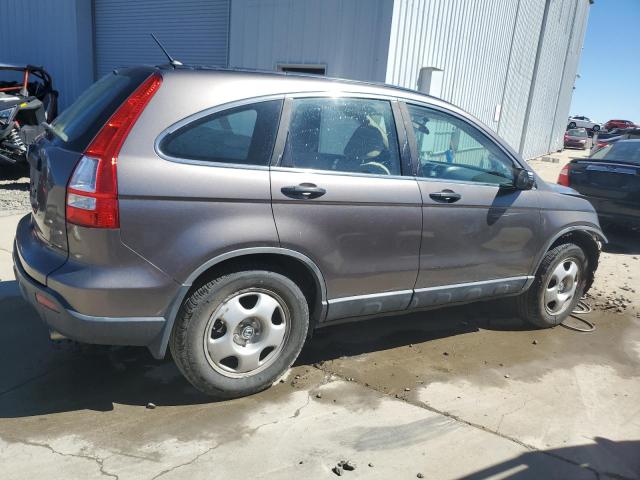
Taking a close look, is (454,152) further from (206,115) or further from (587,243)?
(206,115)

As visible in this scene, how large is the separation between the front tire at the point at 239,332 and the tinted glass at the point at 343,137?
742mm

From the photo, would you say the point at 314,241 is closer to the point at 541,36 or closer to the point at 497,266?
the point at 497,266

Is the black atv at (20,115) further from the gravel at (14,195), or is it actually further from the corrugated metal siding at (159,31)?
the corrugated metal siding at (159,31)

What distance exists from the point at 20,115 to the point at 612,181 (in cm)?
924

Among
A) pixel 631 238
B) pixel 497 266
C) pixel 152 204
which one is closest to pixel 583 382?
pixel 497 266

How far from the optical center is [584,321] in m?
5.11

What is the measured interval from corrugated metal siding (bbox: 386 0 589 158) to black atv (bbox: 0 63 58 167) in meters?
5.70

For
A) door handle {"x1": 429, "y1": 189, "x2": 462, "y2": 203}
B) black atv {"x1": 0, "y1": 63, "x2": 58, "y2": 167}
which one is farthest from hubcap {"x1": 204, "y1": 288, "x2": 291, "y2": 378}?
black atv {"x1": 0, "y1": 63, "x2": 58, "y2": 167}

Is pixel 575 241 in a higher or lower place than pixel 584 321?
higher

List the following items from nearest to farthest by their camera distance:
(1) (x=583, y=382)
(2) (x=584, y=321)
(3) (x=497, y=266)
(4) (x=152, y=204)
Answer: (4) (x=152, y=204), (1) (x=583, y=382), (3) (x=497, y=266), (2) (x=584, y=321)

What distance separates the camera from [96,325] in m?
2.73

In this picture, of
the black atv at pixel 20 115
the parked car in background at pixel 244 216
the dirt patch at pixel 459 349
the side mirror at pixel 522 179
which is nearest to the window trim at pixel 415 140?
the parked car in background at pixel 244 216

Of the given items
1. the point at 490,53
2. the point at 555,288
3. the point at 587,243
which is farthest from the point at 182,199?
the point at 490,53

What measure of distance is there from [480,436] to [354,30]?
22.1 ft
